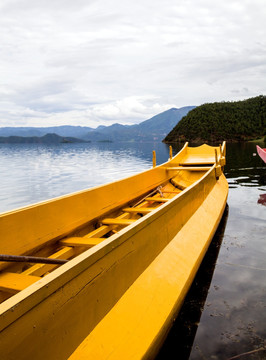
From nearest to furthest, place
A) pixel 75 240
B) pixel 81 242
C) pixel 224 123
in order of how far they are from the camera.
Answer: pixel 81 242
pixel 75 240
pixel 224 123

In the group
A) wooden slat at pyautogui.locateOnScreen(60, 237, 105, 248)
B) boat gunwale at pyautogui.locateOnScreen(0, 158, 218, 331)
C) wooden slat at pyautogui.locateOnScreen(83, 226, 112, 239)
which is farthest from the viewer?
wooden slat at pyautogui.locateOnScreen(83, 226, 112, 239)

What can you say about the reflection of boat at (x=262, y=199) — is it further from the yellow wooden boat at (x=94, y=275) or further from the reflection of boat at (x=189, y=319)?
the reflection of boat at (x=189, y=319)

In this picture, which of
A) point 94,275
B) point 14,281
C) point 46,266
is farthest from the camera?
point 46,266

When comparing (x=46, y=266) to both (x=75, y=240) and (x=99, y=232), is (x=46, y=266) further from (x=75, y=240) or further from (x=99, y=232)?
(x=99, y=232)

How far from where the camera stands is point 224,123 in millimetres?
111188

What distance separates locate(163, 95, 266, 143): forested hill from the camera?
104875mm

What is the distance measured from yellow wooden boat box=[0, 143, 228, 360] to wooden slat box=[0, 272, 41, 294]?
1 cm

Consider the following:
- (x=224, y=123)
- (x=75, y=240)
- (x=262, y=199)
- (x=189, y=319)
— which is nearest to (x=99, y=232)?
(x=75, y=240)

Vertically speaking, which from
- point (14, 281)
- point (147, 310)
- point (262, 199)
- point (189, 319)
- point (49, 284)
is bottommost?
point (189, 319)

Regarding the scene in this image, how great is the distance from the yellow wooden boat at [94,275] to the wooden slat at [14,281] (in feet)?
0.04

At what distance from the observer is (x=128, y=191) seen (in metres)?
5.98

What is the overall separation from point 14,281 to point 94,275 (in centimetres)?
102

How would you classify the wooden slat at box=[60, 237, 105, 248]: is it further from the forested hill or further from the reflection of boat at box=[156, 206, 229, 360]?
the forested hill

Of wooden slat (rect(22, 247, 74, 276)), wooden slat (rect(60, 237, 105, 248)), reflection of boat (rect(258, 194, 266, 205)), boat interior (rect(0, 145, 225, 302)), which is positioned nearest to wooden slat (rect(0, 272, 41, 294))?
boat interior (rect(0, 145, 225, 302))
